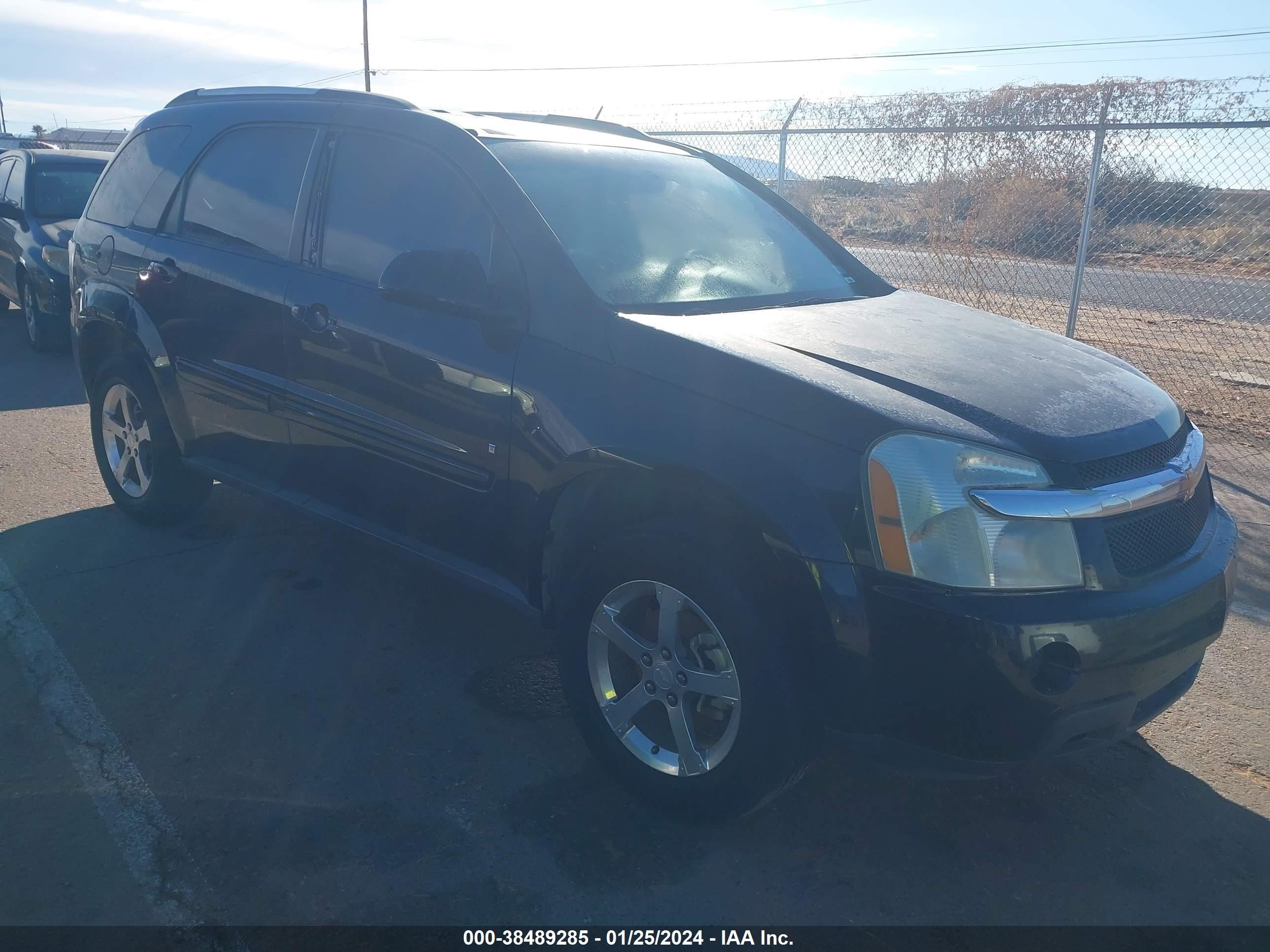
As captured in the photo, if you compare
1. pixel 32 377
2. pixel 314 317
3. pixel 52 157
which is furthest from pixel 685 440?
pixel 52 157

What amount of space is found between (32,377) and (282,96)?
18.6ft

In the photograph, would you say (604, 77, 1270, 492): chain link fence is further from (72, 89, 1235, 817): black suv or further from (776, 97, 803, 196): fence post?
(72, 89, 1235, 817): black suv

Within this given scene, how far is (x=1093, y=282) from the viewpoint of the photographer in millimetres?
15938

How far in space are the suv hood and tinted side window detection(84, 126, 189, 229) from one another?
295 cm

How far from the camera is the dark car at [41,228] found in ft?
30.0

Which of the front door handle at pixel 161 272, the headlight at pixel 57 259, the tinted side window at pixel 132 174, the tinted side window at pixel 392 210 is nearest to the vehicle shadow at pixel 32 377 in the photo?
the headlight at pixel 57 259

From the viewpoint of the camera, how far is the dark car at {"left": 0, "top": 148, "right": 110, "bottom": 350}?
30.0ft

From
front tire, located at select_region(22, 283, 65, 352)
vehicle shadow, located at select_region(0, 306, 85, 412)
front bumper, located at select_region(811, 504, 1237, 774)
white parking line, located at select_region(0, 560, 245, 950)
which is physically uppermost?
front bumper, located at select_region(811, 504, 1237, 774)

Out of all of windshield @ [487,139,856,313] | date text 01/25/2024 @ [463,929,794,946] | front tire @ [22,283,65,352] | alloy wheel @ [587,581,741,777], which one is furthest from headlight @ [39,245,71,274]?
date text 01/25/2024 @ [463,929,794,946]

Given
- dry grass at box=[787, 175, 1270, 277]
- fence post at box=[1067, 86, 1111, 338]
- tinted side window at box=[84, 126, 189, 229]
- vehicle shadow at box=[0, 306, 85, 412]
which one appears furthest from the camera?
dry grass at box=[787, 175, 1270, 277]

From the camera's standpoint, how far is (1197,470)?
3.02 m

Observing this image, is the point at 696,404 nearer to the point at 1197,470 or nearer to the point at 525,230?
the point at 525,230

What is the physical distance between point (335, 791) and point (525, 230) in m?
1.82

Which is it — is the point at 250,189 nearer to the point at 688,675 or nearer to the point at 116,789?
the point at 116,789
